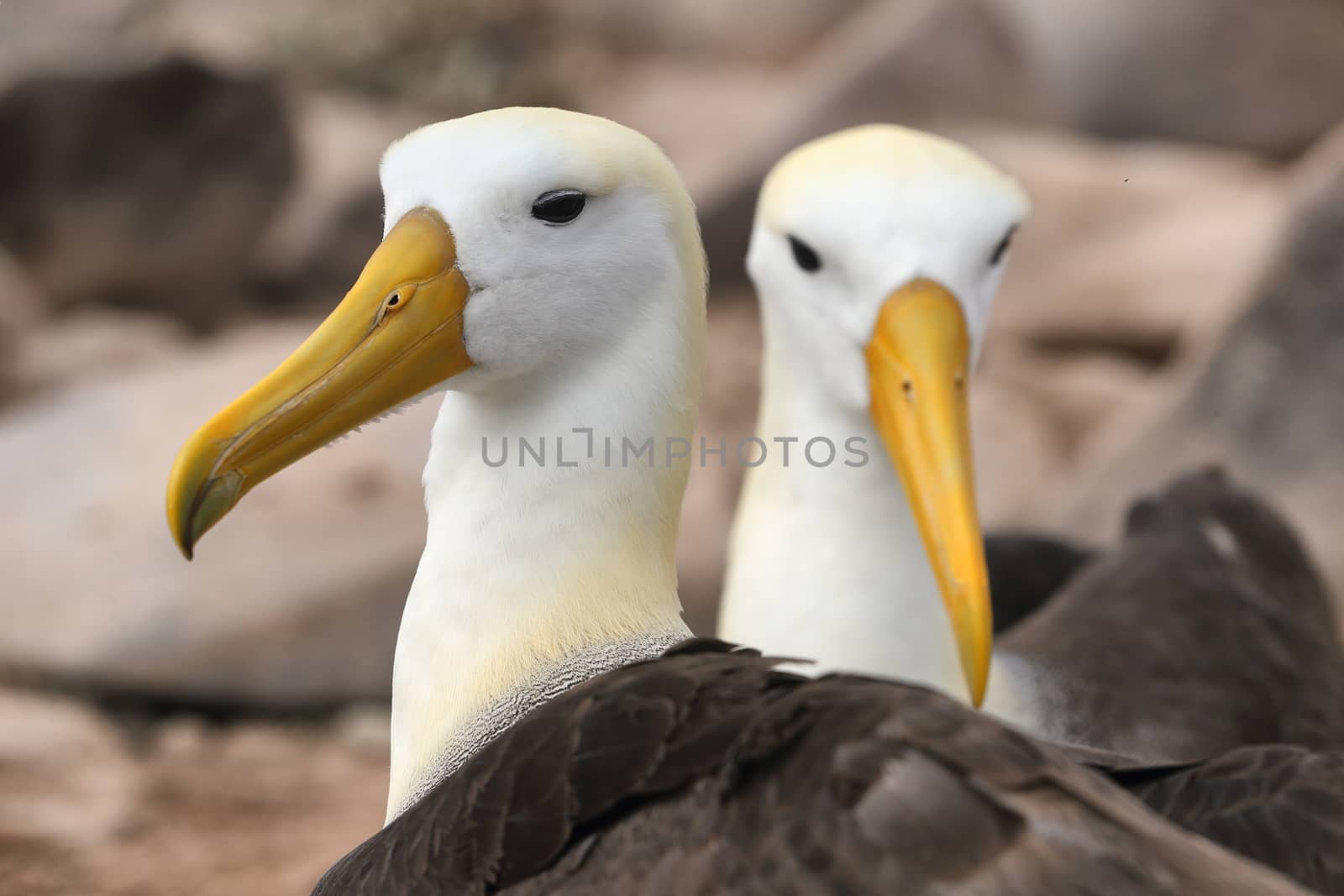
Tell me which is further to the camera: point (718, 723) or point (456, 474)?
point (456, 474)

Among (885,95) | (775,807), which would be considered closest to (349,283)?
(885,95)

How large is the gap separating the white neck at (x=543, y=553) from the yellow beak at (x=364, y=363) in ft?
0.53

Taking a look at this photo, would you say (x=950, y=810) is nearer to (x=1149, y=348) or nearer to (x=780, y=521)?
(x=780, y=521)

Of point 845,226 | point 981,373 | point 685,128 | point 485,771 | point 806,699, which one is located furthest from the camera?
point 685,128

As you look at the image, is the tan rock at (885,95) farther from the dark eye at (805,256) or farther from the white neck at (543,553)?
the white neck at (543,553)

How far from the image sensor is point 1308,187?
19.1 feet

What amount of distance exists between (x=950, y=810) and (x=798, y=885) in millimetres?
175

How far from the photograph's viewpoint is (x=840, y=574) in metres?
3.15

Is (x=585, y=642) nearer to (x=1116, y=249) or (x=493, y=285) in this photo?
(x=493, y=285)

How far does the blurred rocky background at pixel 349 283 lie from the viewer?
17.9 ft

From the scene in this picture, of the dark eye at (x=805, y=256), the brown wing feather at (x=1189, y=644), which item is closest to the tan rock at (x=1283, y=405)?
the brown wing feather at (x=1189, y=644)

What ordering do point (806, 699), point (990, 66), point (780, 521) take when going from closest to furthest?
point (806, 699), point (780, 521), point (990, 66)

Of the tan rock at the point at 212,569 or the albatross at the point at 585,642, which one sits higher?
the albatross at the point at 585,642

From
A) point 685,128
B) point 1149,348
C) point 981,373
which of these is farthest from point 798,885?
point 685,128
